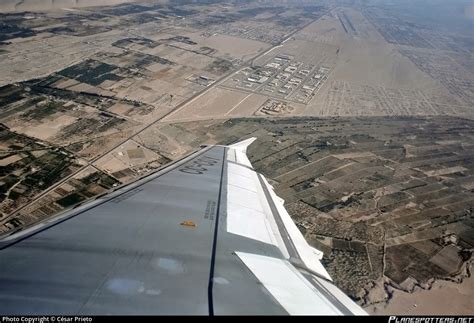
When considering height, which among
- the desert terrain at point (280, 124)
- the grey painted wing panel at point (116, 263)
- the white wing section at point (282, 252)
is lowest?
A: the desert terrain at point (280, 124)

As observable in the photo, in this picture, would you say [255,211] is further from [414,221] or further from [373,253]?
[414,221]

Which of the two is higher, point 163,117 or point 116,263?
point 116,263

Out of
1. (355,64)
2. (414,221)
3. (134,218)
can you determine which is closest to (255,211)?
(134,218)

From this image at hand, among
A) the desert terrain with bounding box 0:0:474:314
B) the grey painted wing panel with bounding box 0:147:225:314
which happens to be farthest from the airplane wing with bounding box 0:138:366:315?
the desert terrain with bounding box 0:0:474:314

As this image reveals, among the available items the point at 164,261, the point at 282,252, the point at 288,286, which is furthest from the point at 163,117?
the point at 288,286

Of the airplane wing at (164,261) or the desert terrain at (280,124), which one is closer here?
the airplane wing at (164,261)

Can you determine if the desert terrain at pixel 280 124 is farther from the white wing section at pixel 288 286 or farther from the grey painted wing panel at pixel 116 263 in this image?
the white wing section at pixel 288 286

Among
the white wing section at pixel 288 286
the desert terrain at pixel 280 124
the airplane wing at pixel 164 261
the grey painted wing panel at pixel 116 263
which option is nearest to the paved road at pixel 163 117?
the desert terrain at pixel 280 124

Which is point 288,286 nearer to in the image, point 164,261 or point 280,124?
point 164,261

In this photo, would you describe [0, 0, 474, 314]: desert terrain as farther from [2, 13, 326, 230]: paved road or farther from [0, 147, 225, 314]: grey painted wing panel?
[0, 147, 225, 314]: grey painted wing panel
